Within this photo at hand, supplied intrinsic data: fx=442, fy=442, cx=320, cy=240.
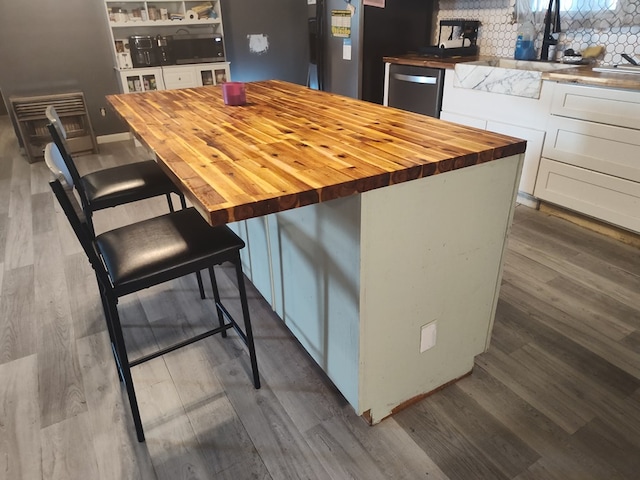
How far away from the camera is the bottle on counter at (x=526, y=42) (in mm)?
3369

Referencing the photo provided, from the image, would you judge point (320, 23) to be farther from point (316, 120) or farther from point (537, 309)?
point (537, 309)

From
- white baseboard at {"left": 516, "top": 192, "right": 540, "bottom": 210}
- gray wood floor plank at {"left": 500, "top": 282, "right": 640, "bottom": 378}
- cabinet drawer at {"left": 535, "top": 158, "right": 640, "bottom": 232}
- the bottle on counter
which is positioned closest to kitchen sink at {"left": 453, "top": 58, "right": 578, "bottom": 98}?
the bottle on counter

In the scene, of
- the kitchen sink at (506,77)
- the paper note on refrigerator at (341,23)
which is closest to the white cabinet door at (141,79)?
the paper note on refrigerator at (341,23)

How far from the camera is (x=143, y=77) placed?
4586 millimetres

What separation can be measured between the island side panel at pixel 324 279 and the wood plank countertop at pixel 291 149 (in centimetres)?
14

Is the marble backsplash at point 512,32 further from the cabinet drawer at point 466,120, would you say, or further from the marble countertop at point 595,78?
the cabinet drawer at point 466,120

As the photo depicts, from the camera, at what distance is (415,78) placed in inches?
143

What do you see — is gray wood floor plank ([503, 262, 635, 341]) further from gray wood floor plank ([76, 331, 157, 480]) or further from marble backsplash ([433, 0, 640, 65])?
gray wood floor plank ([76, 331, 157, 480])

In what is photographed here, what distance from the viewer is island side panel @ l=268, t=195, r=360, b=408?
1249mm

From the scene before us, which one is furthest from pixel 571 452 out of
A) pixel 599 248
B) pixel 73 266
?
pixel 73 266

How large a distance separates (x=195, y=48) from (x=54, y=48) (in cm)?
139

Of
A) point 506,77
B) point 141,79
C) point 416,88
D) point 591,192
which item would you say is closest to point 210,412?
point 591,192

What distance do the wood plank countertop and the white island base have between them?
6 cm

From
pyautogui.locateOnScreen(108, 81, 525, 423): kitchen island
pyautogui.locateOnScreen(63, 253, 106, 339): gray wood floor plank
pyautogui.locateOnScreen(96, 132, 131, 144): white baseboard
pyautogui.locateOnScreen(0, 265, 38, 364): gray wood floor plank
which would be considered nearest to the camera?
pyautogui.locateOnScreen(108, 81, 525, 423): kitchen island
